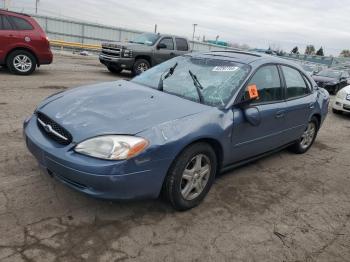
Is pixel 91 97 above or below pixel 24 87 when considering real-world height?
above

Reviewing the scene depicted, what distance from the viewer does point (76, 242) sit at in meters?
2.89

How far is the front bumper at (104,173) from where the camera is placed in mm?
2898

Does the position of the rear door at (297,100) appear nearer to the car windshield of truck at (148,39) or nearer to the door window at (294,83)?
the door window at (294,83)

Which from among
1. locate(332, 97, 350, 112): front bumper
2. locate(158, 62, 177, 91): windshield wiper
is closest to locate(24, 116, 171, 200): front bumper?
locate(158, 62, 177, 91): windshield wiper

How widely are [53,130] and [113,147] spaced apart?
0.74 meters

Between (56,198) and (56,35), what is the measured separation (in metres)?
22.1

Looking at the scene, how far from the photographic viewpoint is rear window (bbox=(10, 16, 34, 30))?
1009 centimetres

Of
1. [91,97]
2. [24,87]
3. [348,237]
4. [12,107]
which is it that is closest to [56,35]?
[24,87]

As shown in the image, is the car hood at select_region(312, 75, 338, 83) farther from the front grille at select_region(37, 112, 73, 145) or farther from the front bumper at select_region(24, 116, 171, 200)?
the front grille at select_region(37, 112, 73, 145)

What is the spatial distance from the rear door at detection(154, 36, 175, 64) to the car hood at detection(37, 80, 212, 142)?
32.6 feet

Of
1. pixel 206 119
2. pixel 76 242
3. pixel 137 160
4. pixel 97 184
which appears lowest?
pixel 76 242

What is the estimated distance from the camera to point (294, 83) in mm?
5172

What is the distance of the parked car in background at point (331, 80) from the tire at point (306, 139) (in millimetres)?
12313

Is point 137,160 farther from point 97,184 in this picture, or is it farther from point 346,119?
point 346,119
